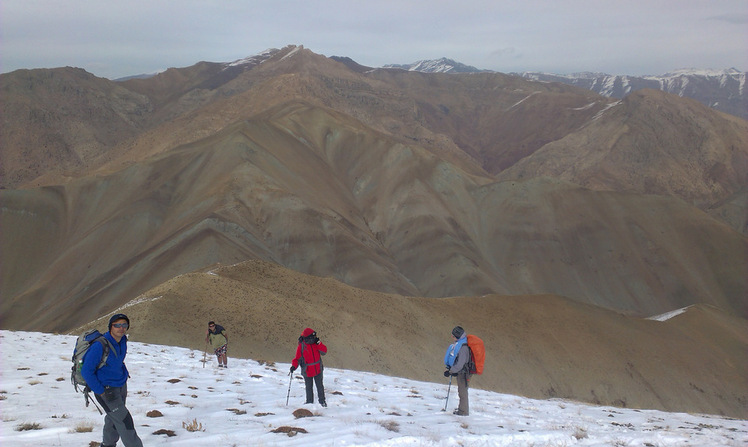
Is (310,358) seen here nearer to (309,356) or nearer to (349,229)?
(309,356)

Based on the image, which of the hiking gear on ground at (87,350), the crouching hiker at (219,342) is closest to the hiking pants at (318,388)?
the hiking gear on ground at (87,350)

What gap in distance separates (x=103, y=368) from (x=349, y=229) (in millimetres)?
77063

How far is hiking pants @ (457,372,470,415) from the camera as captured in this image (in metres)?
12.5

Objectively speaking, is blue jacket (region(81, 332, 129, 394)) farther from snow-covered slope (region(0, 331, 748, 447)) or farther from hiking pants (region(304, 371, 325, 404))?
hiking pants (region(304, 371, 325, 404))

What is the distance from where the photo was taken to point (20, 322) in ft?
199

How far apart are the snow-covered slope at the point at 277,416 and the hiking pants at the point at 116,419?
789 millimetres

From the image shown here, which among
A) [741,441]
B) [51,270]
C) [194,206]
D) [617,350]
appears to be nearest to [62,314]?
[51,270]

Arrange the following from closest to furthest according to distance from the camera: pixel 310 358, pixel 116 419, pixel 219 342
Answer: pixel 116 419 → pixel 310 358 → pixel 219 342

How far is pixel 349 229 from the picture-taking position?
278ft

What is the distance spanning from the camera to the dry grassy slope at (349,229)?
6781cm

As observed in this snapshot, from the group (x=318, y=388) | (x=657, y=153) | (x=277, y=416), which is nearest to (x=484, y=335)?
(x=318, y=388)

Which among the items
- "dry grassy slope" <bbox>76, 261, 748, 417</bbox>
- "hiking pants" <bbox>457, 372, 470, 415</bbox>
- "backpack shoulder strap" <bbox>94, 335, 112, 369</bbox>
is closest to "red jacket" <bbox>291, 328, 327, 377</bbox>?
"hiking pants" <bbox>457, 372, 470, 415</bbox>

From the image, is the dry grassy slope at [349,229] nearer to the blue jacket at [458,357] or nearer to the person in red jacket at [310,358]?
the person in red jacket at [310,358]

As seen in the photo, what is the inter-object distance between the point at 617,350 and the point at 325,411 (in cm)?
3796
